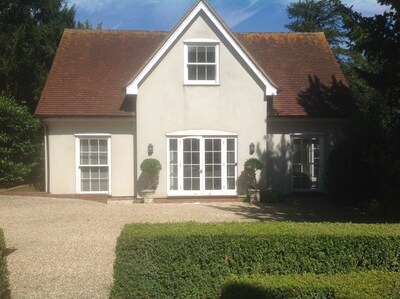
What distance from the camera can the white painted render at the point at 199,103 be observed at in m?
18.6

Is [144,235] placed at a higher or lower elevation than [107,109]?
lower

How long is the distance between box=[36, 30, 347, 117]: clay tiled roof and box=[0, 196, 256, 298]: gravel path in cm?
430

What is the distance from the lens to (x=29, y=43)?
29.3 meters

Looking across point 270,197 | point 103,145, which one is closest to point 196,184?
point 270,197

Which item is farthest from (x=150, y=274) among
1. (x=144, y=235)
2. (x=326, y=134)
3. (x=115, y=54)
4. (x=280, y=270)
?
(x=115, y=54)

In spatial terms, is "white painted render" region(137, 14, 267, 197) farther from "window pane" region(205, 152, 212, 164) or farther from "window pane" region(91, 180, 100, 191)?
"window pane" region(91, 180, 100, 191)

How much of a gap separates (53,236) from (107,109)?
344 inches

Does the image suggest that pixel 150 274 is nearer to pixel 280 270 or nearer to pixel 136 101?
pixel 280 270

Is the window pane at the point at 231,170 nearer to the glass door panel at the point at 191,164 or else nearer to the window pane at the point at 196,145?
the glass door panel at the point at 191,164

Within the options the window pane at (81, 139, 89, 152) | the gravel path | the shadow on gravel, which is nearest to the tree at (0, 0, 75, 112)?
the window pane at (81, 139, 89, 152)

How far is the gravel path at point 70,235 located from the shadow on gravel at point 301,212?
0.14 meters

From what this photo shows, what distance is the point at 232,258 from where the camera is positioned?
300 inches

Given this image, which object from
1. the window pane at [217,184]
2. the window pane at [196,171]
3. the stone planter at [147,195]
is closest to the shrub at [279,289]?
the stone planter at [147,195]

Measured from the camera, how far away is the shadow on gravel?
13.8 metres
